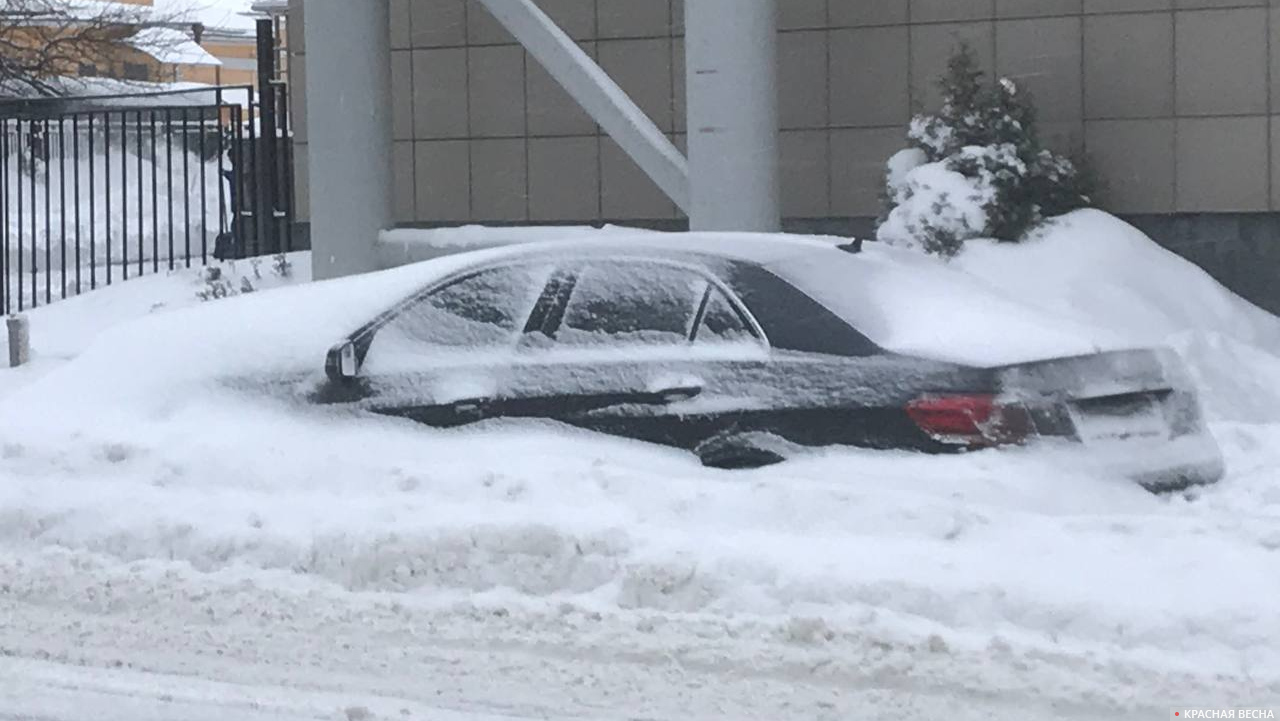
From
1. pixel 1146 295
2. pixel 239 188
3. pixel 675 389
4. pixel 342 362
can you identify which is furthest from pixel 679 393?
pixel 239 188

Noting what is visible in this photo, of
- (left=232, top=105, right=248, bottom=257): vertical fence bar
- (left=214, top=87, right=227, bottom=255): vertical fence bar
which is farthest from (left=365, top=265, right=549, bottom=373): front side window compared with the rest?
(left=232, top=105, right=248, bottom=257): vertical fence bar

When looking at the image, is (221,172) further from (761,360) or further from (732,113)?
(761,360)

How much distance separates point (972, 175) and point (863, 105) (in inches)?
74.8

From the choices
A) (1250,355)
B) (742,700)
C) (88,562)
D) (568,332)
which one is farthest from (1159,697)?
(1250,355)

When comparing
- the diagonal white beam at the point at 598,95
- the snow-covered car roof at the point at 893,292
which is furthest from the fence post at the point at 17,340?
the snow-covered car roof at the point at 893,292

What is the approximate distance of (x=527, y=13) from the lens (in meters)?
14.8

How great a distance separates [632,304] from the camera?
8242 mm

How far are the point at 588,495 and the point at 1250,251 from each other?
310 inches

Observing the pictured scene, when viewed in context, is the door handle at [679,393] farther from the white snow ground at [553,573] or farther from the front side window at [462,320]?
the front side window at [462,320]

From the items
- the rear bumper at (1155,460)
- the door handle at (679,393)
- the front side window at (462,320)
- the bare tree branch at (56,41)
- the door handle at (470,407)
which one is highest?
the bare tree branch at (56,41)

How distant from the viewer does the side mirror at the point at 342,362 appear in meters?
8.54

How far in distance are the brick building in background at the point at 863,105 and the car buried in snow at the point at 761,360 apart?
5886 millimetres

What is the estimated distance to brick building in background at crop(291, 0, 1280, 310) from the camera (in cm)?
1394

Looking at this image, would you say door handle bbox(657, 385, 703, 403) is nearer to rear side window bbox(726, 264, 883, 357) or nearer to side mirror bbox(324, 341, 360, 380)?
rear side window bbox(726, 264, 883, 357)
